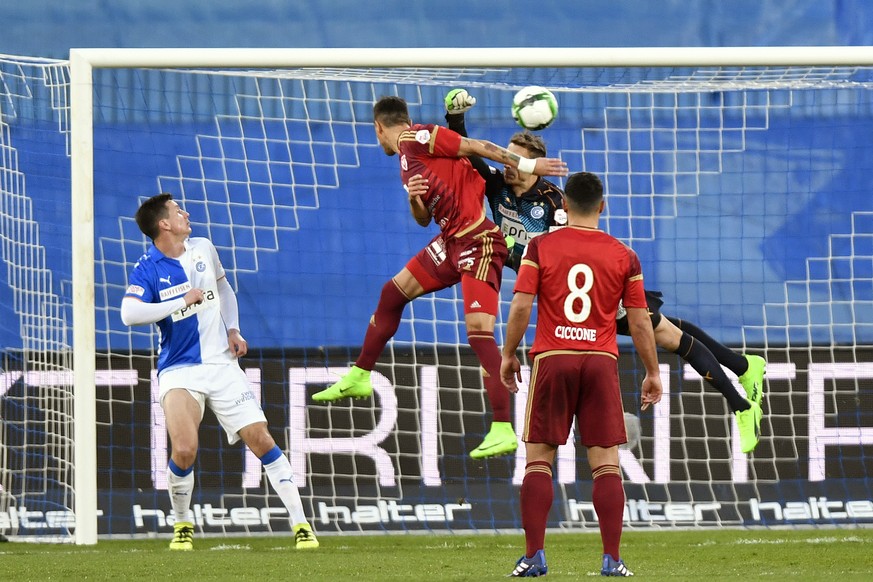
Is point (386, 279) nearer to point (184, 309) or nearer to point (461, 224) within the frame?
point (184, 309)

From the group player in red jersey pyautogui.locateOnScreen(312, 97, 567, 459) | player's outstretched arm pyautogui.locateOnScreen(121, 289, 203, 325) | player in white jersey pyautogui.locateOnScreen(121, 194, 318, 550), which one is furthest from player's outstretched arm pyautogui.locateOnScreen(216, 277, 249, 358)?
player in red jersey pyautogui.locateOnScreen(312, 97, 567, 459)

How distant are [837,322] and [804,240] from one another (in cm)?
59

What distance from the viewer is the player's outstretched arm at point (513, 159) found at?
643 cm

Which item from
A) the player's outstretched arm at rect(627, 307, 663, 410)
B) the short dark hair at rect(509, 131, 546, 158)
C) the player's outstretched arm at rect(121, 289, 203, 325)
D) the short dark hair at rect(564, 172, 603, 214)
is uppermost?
the short dark hair at rect(509, 131, 546, 158)

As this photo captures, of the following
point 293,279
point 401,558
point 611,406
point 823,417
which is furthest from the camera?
point 293,279

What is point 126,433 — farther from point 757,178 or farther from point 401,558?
point 757,178

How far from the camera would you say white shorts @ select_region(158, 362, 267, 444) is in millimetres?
7203

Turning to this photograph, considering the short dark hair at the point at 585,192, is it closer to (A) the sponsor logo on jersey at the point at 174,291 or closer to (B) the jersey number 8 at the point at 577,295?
(B) the jersey number 8 at the point at 577,295

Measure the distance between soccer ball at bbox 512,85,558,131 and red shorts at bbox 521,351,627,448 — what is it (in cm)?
158

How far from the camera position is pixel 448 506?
8641 mm

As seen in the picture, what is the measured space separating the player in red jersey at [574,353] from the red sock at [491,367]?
53.4 inches

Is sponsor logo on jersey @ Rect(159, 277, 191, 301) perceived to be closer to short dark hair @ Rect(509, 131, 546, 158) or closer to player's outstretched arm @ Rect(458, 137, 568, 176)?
player's outstretched arm @ Rect(458, 137, 568, 176)

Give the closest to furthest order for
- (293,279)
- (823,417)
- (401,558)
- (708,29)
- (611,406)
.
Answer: (611,406), (401,558), (823,417), (293,279), (708,29)

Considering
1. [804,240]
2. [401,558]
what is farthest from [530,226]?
[804,240]
